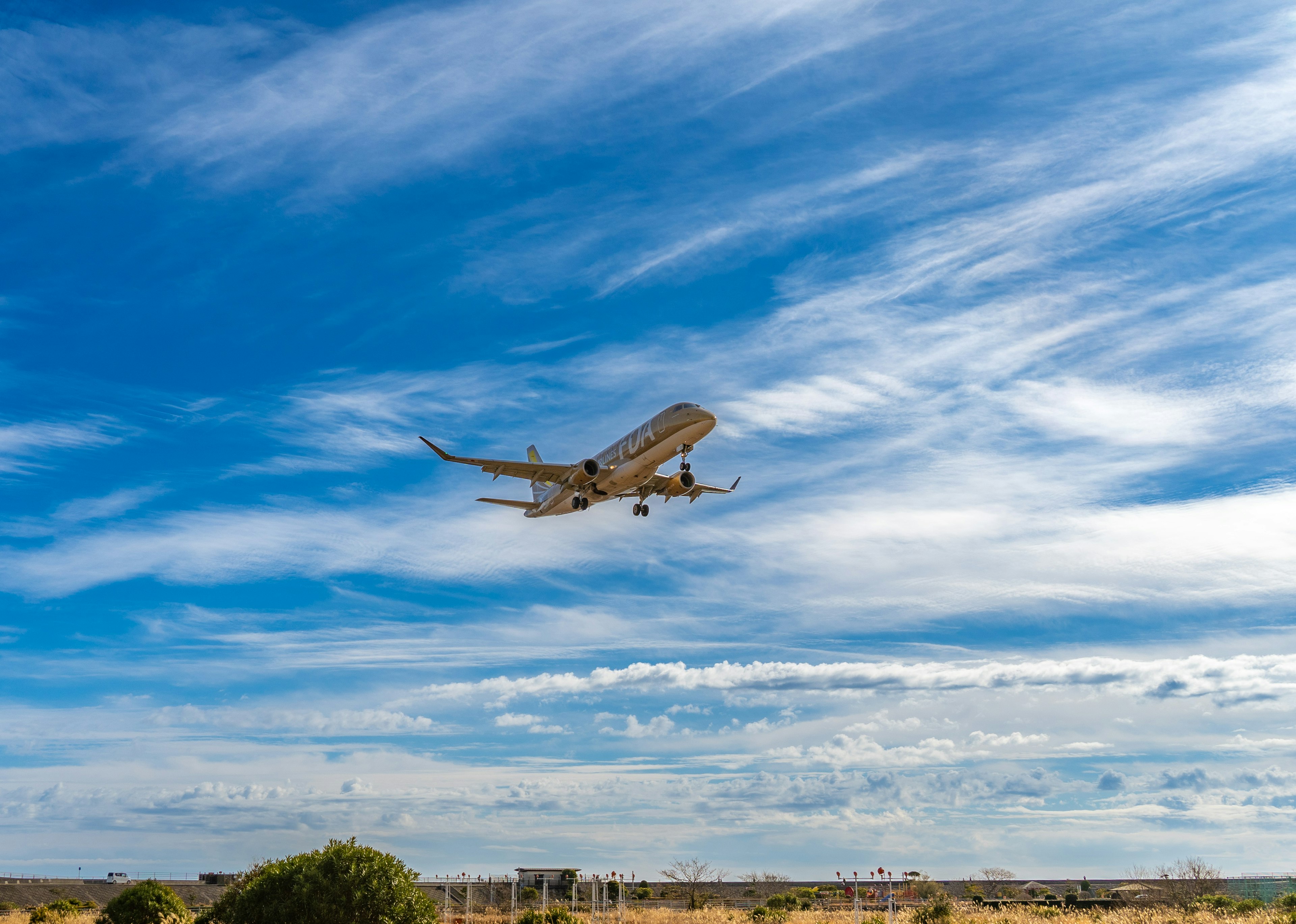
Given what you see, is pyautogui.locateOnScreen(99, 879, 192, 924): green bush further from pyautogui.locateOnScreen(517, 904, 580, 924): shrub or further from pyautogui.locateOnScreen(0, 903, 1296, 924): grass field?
pyautogui.locateOnScreen(517, 904, 580, 924): shrub

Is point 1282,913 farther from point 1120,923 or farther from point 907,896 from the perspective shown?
point 907,896

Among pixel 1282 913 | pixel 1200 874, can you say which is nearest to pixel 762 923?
pixel 1282 913

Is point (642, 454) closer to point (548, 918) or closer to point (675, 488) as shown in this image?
point (675, 488)

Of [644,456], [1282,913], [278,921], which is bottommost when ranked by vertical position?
[1282,913]

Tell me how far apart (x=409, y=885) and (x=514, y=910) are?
26.1 meters

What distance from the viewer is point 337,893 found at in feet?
73.2

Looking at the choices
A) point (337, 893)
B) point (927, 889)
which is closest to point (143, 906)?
point (337, 893)

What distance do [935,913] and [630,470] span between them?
21.4 meters

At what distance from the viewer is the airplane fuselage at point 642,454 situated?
40500mm

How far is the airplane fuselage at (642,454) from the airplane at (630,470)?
0.03m

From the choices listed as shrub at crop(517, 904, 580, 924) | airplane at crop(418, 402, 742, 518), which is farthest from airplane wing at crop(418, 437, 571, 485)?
shrub at crop(517, 904, 580, 924)

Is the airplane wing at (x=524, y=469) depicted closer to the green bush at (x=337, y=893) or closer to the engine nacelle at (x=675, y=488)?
the engine nacelle at (x=675, y=488)

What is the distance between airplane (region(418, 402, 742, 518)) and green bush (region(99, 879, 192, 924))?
19992mm

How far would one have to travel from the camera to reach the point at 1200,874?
5288 centimetres
